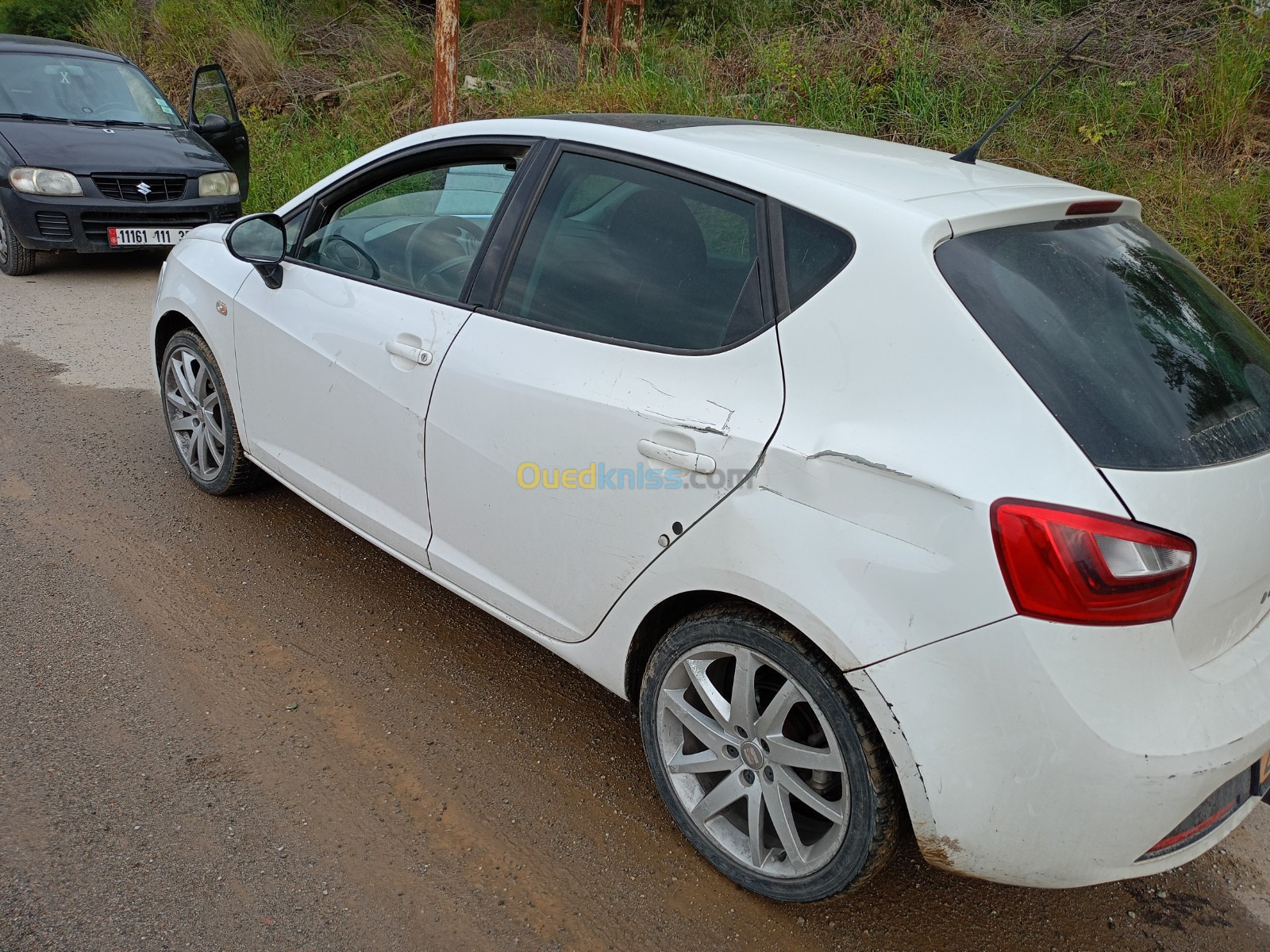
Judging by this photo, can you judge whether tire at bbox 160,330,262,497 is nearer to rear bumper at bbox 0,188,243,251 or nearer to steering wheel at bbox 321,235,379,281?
steering wheel at bbox 321,235,379,281

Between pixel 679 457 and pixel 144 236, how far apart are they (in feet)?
22.3

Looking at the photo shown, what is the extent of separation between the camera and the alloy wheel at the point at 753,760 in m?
2.26

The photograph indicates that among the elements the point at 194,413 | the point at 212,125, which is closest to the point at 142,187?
the point at 212,125

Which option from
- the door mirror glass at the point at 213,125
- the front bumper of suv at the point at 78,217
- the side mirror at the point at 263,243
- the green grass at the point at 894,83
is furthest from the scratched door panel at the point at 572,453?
the door mirror glass at the point at 213,125

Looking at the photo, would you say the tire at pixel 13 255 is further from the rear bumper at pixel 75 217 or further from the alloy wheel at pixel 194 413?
the alloy wheel at pixel 194 413

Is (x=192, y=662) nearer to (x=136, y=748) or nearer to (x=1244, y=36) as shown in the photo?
(x=136, y=748)

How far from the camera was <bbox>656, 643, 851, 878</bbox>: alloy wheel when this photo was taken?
2.26m

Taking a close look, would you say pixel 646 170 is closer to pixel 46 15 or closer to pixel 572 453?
pixel 572 453

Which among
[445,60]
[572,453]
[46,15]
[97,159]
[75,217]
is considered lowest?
[75,217]

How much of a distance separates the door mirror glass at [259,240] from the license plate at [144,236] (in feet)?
14.6

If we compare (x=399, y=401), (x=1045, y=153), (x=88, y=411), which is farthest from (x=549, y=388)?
(x=1045, y=153)

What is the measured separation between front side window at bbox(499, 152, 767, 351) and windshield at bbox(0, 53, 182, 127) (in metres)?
7.02

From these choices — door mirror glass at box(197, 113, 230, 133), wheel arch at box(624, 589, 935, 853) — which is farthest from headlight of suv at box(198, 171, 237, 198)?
wheel arch at box(624, 589, 935, 853)

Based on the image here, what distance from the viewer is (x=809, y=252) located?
226 centimetres
